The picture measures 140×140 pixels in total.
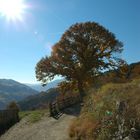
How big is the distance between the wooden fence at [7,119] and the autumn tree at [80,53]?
48.9 ft

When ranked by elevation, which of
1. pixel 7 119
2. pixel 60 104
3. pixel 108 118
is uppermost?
pixel 60 104

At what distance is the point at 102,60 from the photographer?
49094mm

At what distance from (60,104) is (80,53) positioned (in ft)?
43.3

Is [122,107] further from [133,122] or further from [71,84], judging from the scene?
[71,84]

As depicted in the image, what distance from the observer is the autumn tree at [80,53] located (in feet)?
156

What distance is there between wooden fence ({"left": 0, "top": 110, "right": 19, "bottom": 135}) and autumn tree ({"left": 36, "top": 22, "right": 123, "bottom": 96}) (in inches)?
587

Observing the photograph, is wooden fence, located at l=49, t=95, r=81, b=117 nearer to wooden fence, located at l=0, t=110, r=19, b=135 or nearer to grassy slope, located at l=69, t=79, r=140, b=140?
wooden fence, located at l=0, t=110, r=19, b=135

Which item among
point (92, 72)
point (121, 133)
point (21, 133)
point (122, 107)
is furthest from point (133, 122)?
point (92, 72)

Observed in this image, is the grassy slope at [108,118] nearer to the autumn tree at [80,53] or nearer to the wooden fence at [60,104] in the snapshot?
the wooden fence at [60,104]

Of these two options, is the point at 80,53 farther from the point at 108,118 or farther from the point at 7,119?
the point at 108,118

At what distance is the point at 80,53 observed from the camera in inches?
1887

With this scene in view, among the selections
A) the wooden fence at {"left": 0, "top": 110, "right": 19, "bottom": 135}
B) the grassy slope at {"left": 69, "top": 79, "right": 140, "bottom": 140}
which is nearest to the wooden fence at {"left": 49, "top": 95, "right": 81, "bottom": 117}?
the wooden fence at {"left": 0, "top": 110, "right": 19, "bottom": 135}

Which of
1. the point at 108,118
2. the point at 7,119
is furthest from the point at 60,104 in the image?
the point at 108,118

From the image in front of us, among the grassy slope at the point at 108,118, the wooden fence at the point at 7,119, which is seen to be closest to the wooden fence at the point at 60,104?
the wooden fence at the point at 7,119
